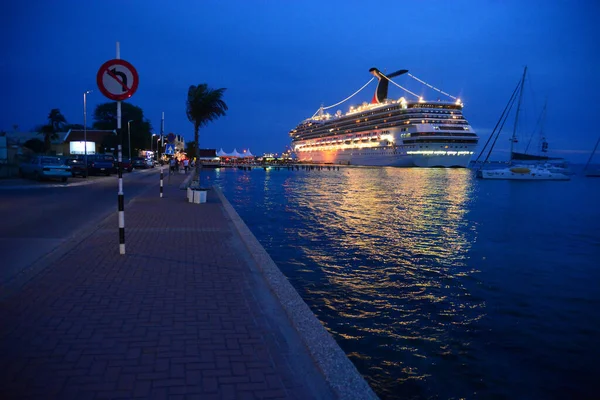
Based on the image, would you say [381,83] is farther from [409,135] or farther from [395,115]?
[409,135]

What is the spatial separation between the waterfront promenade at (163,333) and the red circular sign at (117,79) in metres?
2.65

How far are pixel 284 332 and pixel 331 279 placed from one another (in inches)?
139

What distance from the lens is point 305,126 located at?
442 ft

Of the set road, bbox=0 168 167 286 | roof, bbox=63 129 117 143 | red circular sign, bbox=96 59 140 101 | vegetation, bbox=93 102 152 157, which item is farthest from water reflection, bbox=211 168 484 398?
vegetation, bbox=93 102 152 157

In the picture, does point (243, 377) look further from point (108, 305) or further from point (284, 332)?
point (108, 305)

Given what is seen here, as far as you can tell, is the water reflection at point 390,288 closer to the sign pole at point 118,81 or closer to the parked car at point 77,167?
the sign pole at point 118,81

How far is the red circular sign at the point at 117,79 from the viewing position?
273 inches

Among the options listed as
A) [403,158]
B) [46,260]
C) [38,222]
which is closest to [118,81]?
[46,260]

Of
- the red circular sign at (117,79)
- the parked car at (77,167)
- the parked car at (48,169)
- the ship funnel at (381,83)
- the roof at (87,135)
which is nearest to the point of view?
the red circular sign at (117,79)

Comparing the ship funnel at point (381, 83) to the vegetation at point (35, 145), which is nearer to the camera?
the vegetation at point (35, 145)

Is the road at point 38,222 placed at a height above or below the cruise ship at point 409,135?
below

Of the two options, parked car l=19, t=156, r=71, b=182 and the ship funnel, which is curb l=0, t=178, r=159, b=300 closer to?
parked car l=19, t=156, r=71, b=182

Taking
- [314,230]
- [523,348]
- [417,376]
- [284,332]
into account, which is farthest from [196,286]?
[314,230]

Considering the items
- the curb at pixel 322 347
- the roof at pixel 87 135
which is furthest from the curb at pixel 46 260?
Answer: the roof at pixel 87 135
